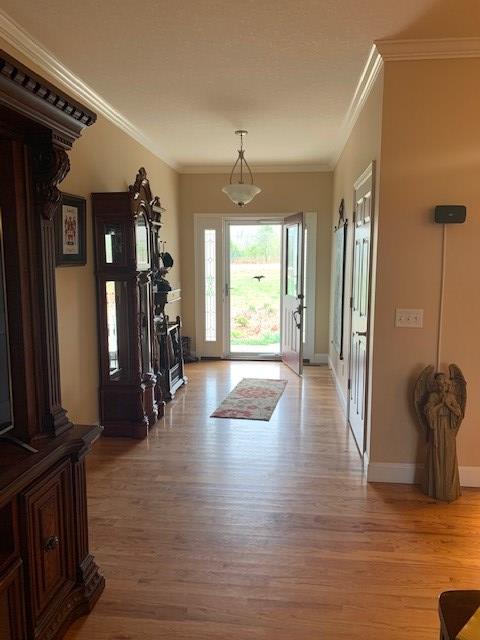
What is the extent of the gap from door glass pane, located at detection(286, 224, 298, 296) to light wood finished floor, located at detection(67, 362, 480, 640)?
105 inches

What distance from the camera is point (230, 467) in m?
3.41

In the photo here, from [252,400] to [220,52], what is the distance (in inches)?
129

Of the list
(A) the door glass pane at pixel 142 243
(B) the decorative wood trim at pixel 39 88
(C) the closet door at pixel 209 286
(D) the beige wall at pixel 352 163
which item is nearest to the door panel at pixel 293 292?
(D) the beige wall at pixel 352 163

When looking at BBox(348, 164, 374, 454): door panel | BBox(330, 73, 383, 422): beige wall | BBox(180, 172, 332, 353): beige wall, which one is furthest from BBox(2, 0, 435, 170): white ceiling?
BBox(180, 172, 332, 353): beige wall

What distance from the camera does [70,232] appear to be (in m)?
3.51

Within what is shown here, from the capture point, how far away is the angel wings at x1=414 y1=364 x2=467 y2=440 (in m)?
2.93

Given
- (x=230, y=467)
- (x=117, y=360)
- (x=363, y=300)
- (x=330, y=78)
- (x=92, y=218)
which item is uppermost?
(x=330, y=78)

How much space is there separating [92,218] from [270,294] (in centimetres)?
369

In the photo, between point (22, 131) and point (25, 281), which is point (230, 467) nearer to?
point (25, 281)

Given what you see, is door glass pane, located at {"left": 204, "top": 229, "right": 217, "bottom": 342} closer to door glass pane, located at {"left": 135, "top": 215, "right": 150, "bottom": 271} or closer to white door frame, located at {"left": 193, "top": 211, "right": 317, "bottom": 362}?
white door frame, located at {"left": 193, "top": 211, "right": 317, "bottom": 362}

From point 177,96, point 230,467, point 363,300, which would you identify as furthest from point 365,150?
point 230,467

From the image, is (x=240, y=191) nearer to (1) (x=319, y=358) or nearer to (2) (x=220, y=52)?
(2) (x=220, y=52)

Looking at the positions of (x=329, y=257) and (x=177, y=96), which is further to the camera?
(x=329, y=257)

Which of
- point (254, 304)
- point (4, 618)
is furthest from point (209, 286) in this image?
point (4, 618)
